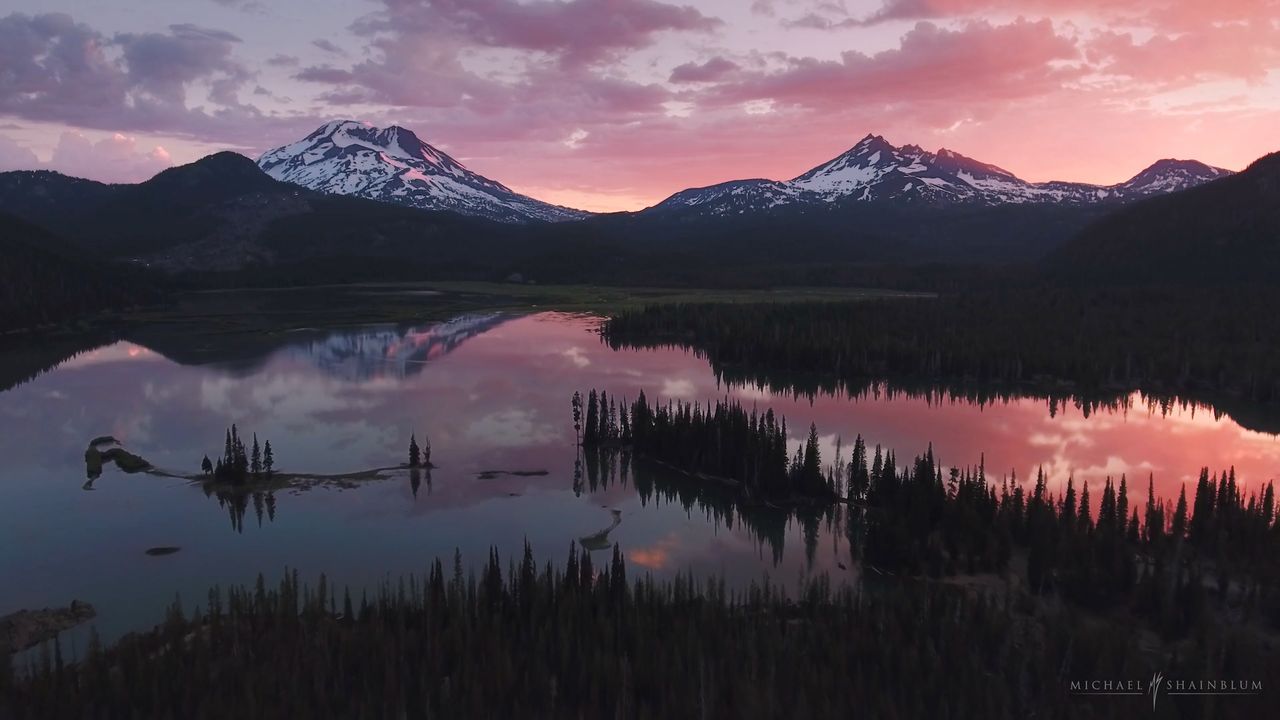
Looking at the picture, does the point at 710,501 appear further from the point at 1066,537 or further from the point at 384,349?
the point at 384,349

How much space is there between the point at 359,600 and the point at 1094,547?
2064 cm

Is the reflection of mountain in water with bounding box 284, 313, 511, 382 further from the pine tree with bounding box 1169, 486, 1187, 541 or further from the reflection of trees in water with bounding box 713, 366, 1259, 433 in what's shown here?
the pine tree with bounding box 1169, 486, 1187, 541

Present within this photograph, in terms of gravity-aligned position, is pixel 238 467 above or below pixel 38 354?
below

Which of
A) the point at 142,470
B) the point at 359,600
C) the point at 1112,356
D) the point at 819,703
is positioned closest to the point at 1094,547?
the point at 819,703

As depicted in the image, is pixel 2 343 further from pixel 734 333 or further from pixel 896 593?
pixel 896 593

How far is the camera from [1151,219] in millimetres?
143625

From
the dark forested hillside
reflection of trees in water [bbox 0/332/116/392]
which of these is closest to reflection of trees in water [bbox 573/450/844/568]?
reflection of trees in water [bbox 0/332/116/392]

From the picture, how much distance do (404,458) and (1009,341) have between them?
2157 inches

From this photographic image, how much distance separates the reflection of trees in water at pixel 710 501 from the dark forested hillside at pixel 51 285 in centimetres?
7854

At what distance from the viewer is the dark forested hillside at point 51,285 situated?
93.2 metres

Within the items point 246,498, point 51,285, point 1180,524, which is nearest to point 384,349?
point 246,498

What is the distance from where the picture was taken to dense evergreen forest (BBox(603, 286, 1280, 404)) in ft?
201

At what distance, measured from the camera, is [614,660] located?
722 inches

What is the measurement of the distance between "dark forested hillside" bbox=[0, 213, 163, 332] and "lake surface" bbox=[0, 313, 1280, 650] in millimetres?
28982
